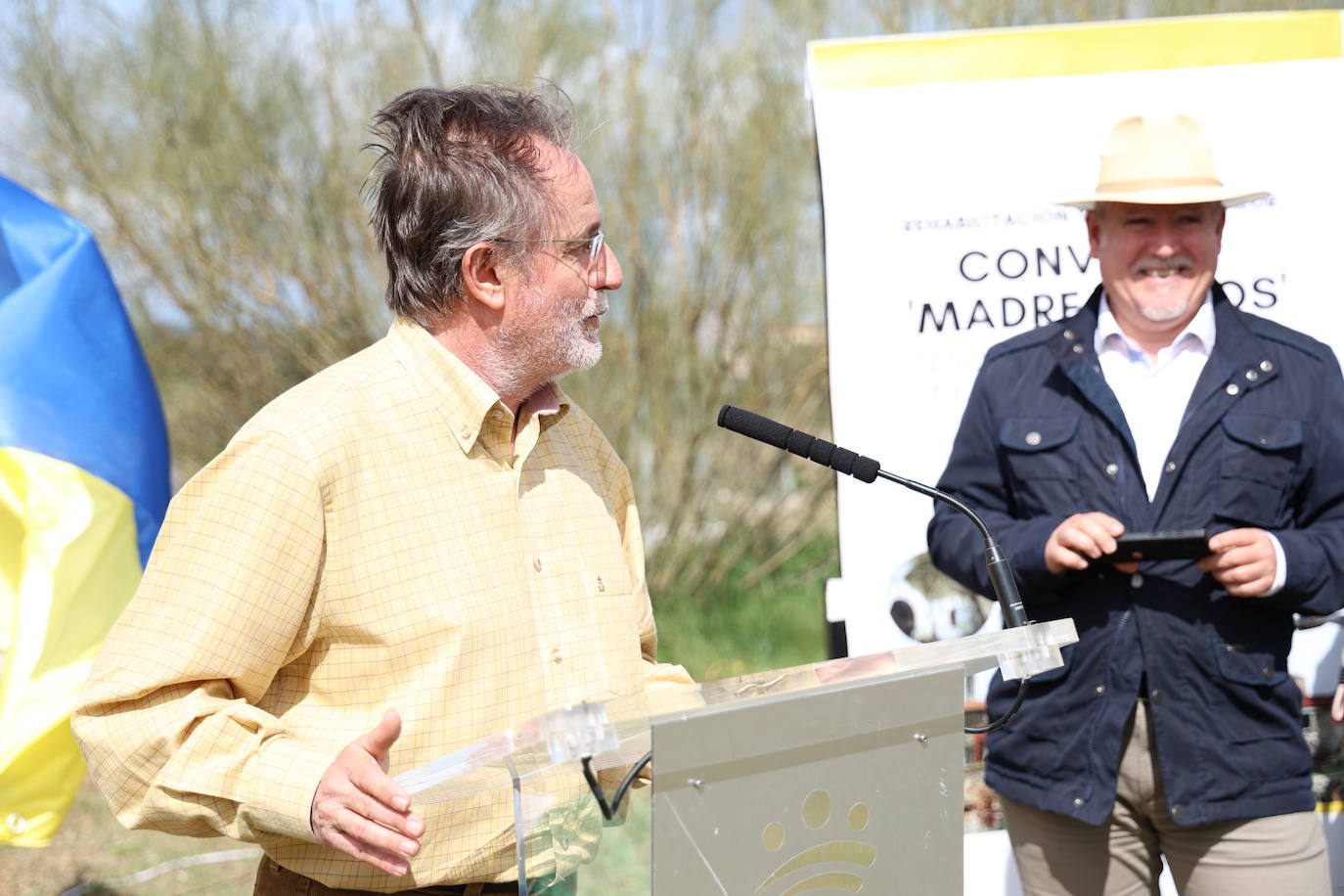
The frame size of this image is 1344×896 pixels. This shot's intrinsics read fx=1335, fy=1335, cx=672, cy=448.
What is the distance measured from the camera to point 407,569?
182cm

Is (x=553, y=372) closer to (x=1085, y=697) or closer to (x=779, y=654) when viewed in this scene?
(x=1085, y=697)

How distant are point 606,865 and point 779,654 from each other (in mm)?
5232

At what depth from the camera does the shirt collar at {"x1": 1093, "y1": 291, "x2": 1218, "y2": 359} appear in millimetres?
2775

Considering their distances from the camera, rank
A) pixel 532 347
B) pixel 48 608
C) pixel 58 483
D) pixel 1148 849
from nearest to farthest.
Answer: pixel 532 347
pixel 1148 849
pixel 48 608
pixel 58 483

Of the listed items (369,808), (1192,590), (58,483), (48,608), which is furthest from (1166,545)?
(58,483)

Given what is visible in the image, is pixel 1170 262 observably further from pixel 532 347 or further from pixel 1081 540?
pixel 532 347

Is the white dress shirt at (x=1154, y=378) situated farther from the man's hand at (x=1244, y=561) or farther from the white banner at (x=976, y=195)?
the white banner at (x=976, y=195)

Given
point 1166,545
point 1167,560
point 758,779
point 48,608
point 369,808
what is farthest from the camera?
point 48,608

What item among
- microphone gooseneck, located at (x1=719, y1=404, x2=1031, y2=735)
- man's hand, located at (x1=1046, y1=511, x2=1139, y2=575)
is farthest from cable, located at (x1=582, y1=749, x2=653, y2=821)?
man's hand, located at (x1=1046, y1=511, x2=1139, y2=575)

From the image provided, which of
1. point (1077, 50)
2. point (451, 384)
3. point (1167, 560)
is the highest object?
point (1077, 50)

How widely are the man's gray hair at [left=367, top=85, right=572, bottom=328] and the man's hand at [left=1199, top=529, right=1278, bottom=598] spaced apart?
1408 mm

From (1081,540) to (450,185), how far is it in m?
1.34

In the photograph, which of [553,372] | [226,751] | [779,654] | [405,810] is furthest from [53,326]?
[779,654]

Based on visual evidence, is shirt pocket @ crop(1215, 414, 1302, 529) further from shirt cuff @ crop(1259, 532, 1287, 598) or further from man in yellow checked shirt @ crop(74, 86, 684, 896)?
man in yellow checked shirt @ crop(74, 86, 684, 896)
